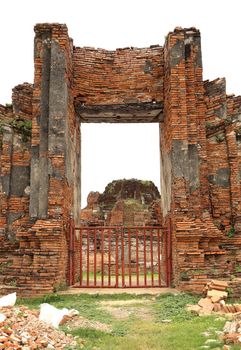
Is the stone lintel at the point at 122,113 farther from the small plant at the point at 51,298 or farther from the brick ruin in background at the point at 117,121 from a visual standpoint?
the small plant at the point at 51,298

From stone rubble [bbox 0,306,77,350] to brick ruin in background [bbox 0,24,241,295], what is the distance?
10.4ft

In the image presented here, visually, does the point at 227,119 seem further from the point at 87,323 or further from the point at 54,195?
the point at 87,323

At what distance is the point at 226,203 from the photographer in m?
10.8

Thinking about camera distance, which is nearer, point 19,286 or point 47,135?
point 19,286

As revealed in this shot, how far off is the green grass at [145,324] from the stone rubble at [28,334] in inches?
13.1

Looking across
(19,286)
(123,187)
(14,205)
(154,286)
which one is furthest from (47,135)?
(123,187)

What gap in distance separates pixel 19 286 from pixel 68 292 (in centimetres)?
106

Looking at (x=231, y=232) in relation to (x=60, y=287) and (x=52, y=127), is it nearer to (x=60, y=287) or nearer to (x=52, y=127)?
(x=60, y=287)

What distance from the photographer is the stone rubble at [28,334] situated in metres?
4.95

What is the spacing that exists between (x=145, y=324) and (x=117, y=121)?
22.4 feet

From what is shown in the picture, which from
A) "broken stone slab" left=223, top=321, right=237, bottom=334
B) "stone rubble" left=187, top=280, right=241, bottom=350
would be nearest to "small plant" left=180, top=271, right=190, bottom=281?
"stone rubble" left=187, top=280, right=241, bottom=350

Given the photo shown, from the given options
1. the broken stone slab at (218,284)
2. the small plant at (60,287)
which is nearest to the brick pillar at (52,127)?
the small plant at (60,287)

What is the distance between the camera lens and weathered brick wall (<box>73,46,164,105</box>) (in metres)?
11.5

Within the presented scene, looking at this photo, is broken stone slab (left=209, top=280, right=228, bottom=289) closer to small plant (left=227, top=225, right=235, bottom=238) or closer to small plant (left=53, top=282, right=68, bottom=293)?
small plant (left=227, top=225, right=235, bottom=238)
